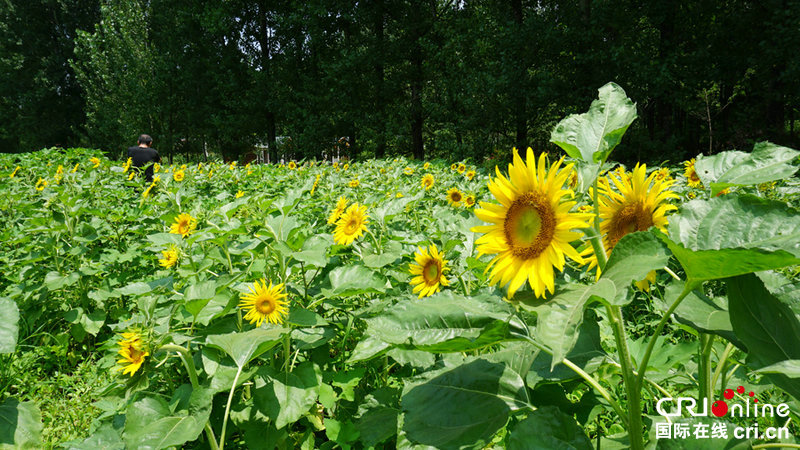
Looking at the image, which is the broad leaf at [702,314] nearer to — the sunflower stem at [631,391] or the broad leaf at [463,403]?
the sunflower stem at [631,391]

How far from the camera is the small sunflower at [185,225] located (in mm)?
2623

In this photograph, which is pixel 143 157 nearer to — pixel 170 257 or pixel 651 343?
pixel 170 257

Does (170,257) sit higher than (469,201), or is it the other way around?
(469,201)

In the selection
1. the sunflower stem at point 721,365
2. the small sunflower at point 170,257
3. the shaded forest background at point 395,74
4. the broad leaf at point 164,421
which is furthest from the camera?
the shaded forest background at point 395,74

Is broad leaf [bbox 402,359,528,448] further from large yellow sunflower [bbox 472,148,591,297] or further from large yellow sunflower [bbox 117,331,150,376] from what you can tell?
large yellow sunflower [bbox 117,331,150,376]

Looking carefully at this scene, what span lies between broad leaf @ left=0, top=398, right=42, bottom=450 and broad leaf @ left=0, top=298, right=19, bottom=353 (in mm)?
494

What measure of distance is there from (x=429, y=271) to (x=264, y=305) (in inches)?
25.4

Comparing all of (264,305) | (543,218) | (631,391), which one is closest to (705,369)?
(631,391)

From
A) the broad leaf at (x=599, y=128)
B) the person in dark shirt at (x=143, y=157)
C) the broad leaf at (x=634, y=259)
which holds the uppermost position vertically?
the person in dark shirt at (x=143, y=157)

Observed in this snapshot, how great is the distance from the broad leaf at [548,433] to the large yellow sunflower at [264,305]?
99 cm

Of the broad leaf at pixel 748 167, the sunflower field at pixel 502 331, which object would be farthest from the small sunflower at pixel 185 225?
the broad leaf at pixel 748 167

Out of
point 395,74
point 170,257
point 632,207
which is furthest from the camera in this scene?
point 395,74

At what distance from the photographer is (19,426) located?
1.63 m

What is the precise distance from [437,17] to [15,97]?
95.3ft
